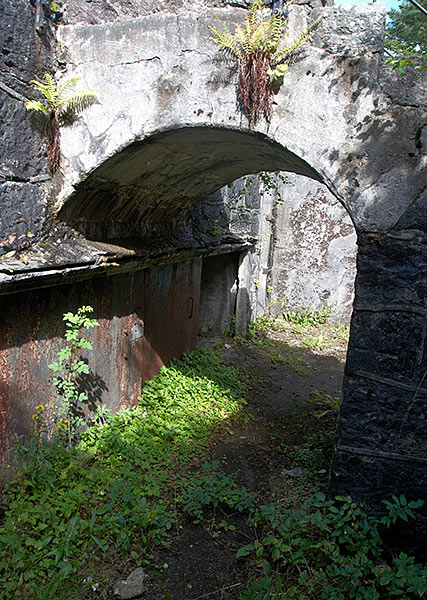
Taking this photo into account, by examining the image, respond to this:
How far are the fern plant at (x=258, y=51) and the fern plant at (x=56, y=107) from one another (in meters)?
1.08

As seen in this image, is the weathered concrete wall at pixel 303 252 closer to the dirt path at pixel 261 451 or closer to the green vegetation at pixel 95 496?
the dirt path at pixel 261 451

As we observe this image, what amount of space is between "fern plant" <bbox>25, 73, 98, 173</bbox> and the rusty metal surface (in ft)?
3.80

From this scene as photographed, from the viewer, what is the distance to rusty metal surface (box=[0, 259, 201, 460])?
135 inches

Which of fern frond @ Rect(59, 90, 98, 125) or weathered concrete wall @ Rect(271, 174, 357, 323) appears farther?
weathered concrete wall @ Rect(271, 174, 357, 323)

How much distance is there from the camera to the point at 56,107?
131 inches

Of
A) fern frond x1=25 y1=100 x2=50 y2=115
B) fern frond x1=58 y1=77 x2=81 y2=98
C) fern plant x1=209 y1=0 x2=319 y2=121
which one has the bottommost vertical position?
fern frond x1=25 y1=100 x2=50 y2=115

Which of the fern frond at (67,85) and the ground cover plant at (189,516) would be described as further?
the fern frond at (67,85)

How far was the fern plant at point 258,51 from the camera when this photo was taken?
9.30 feet

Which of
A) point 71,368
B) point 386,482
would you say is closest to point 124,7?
point 71,368

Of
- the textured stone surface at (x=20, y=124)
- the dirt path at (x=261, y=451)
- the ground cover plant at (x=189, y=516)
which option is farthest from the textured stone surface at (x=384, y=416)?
the textured stone surface at (x=20, y=124)

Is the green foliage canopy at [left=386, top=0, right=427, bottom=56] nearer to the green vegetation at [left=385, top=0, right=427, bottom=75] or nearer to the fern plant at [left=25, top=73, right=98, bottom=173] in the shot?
the green vegetation at [left=385, top=0, right=427, bottom=75]

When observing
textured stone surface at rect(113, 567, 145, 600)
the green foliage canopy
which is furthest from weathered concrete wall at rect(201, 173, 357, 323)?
the green foliage canopy

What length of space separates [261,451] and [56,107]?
3.78 metres

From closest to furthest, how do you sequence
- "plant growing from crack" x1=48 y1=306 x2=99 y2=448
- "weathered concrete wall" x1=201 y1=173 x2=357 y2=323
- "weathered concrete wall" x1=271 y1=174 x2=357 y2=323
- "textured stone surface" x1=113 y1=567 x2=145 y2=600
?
"textured stone surface" x1=113 y1=567 x2=145 y2=600, "plant growing from crack" x1=48 y1=306 x2=99 y2=448, "weathered concrete wall" x1=201 y1=173 x2=357 y2=323, "weathered concrete wall" x1=271 y1=174 x2=357 y2=323
